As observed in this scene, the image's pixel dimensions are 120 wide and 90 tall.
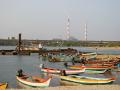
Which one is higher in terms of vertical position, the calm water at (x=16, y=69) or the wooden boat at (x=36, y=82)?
the wooden boat at (x=36, y=82)

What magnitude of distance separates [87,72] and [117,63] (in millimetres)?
10203

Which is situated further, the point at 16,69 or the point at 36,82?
the point at 16,69

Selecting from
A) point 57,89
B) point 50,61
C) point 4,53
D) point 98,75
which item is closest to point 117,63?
point 98,75

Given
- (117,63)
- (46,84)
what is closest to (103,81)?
(46,84)

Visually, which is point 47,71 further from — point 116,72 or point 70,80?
point 70,80

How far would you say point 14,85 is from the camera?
33594 mm

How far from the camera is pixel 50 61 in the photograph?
7094cm

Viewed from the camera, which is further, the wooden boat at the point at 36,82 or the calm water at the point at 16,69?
the calm water at the point at 16,69

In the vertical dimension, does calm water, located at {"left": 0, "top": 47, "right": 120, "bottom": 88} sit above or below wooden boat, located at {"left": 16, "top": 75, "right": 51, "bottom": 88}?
below

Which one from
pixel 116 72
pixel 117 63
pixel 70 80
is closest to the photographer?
pixel 70 80

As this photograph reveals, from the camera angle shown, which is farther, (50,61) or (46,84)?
(50,61)

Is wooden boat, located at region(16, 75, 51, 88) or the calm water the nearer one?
wooden boat, located at region(16, 75, 51, 88)

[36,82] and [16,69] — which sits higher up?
[36,82]

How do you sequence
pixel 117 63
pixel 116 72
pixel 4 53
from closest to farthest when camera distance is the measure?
pixel 116 72, pixel 117 63, pixel 4 53
